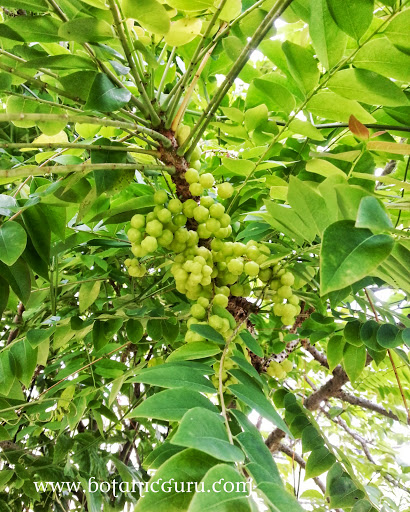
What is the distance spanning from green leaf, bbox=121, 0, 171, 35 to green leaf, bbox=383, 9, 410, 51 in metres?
0.28

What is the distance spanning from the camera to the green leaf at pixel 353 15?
0.48 metres

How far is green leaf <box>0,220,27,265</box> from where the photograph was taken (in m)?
0.59

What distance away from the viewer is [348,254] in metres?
0.37

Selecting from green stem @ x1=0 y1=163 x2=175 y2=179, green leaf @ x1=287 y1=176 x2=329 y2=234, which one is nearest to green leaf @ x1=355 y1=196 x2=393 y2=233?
green leaf @ x1=287 y1=176 x2=329 y2=234

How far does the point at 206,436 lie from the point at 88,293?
0.68m

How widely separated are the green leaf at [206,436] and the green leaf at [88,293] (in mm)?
626

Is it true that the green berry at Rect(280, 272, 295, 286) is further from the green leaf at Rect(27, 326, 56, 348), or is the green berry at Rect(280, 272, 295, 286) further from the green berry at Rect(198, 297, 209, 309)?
the green leaf at Rect(27, 326, 56, 348)

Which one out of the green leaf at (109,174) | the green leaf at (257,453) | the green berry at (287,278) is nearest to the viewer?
the green leaf at (257,453)

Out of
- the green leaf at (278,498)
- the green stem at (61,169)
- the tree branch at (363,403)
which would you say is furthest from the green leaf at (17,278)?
the tree branch at (363,403)

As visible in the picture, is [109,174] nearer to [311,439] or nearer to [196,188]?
[196,188]

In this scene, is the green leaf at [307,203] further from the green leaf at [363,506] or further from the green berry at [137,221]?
the green leaf at [363,506]

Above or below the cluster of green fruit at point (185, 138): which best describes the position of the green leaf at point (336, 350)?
below

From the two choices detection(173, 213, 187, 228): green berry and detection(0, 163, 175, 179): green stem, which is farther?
detection(173, 213, 187, 228): green berry

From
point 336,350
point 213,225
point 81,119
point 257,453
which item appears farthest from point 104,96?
point 336,350
